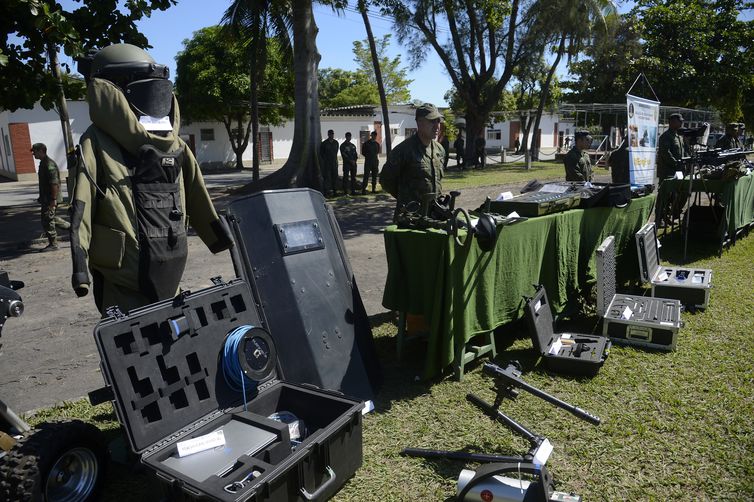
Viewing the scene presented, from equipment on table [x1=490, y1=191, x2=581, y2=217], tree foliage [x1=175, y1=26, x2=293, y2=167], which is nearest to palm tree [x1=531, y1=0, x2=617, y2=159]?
tree foliage [x1=175, y1=26, x2=293, y2=167]

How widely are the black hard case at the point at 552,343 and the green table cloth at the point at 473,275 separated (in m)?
0.22

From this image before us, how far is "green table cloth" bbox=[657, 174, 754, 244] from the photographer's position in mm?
8133

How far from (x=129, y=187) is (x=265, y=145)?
31779 millimetres

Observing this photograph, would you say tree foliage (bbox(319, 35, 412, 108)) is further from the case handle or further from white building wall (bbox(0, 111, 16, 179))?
the case handle

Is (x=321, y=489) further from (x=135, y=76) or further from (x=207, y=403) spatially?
(x=135, y=76)

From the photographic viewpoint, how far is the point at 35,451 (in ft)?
7.73

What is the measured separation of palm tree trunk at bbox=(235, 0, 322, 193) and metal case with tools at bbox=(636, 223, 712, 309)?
10632mm

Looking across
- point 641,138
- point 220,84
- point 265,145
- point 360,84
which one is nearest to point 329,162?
point 641,138

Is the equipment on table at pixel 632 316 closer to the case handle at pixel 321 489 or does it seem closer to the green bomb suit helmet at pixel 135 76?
the case handle at pixel 321 489

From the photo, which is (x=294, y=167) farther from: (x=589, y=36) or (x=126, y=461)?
(x=589, y=36)

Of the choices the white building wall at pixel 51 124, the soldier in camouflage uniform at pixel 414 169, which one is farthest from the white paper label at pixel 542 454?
the white building wall at pixel 51 124

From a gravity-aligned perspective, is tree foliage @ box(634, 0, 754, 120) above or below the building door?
above

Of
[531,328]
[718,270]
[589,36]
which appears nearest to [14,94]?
[531,328]

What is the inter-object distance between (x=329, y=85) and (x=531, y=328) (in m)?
54.9
